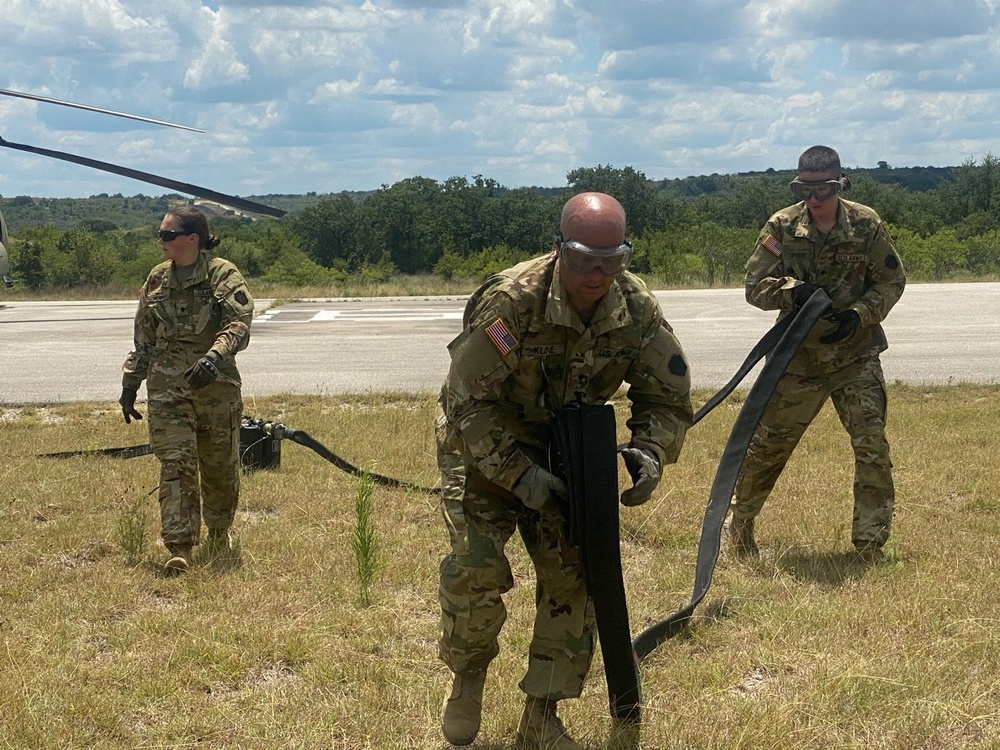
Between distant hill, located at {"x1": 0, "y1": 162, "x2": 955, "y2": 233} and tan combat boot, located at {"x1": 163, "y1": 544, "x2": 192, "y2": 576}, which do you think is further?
distant hill, located at {"x1": 0, "y1": 162, "x2": 955, "y2": 233}

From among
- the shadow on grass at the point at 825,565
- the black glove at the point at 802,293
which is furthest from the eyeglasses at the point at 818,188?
the shadow on grass at the point at 825,565

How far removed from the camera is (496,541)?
3945 mm

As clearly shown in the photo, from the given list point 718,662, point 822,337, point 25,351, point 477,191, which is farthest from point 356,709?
point 477,191

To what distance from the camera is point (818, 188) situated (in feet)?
19.8

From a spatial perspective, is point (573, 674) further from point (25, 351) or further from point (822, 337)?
point (25, 351)

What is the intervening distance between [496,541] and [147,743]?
154cm

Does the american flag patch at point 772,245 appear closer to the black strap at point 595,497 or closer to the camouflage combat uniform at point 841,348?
the camouflage combat uniform at point 841,348

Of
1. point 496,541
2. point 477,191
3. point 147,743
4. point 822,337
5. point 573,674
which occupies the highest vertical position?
point 477,191

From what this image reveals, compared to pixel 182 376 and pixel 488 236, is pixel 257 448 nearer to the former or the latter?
pixel 182 376

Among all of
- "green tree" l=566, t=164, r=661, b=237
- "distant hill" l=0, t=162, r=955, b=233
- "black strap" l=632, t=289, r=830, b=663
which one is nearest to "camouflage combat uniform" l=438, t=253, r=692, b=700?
"black strap" l=632, t=289, r=830, b=663

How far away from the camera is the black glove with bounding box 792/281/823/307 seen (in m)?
5.99

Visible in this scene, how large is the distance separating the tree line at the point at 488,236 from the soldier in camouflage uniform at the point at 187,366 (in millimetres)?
27246

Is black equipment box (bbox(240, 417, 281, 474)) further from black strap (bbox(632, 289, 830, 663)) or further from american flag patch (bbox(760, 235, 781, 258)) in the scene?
american flag patch (bbox(760, 235, 781, 258))

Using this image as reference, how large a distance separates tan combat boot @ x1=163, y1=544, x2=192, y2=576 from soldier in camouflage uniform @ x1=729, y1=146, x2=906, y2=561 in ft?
10.7
